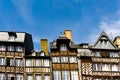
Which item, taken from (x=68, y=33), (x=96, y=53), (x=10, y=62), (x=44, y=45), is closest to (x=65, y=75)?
(x=96, y=53)

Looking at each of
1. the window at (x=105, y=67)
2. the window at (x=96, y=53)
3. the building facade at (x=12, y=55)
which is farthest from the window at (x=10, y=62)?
the window at (x=105, y=67)

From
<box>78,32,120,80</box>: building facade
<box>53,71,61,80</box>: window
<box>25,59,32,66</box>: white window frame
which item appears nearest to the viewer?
<box>53,71,61,80</box>: window

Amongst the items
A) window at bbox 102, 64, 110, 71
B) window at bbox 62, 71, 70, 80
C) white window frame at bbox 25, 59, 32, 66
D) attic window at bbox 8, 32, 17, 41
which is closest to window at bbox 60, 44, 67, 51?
window at bbox 62, 71, 70, 80

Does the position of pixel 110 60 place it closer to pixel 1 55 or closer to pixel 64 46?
pixel 64 46

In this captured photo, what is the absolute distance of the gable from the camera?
49378 millimetres

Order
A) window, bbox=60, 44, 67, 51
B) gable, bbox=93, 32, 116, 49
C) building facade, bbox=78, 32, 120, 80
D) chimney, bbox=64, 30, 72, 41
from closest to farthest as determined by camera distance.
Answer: building facade, bbox=78, 32, 120, 80 < window, bbox=60, 44, 67, 51 < gable, bbox=93, 32, 116, 49 < chimney, bbox=64, 30, 72, 41

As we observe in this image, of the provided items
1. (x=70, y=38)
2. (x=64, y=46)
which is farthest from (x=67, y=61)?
(x=70, y=38)

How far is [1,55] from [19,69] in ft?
11.1

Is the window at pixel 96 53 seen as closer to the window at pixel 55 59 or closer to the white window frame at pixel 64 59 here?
the white window frame at pixel 64 59

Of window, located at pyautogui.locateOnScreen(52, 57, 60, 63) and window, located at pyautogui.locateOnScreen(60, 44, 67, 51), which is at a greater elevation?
window, located at pyautogui.locateOnScreen(60, 44, 67, 51)

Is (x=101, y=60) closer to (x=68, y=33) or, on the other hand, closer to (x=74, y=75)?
(x=74, y=75)

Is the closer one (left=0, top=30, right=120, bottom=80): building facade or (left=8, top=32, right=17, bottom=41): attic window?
(left=0, top=30, right=120, bottom=80): building facade

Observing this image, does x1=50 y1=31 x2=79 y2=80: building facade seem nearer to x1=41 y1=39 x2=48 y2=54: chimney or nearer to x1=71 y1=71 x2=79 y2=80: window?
x1=71 y1=71 x2=79 y2=80: window

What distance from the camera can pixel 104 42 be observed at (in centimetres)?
4978
